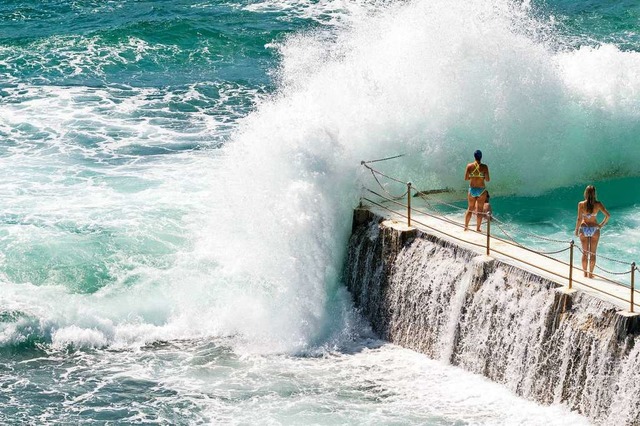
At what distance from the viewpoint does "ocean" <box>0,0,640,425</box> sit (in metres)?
14.3

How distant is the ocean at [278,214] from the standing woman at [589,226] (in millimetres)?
1830

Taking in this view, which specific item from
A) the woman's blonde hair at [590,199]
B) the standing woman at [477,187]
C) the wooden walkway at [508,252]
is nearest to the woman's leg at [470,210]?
the standing woman at [477,187]

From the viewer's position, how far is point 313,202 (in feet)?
55.5

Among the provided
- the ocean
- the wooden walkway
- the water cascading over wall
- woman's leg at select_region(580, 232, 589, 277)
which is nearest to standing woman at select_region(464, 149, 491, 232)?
the wooden walkway

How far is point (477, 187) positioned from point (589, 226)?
7.57 feet

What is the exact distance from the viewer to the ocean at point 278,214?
14.3 m

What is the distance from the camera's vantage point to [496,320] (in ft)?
46.8

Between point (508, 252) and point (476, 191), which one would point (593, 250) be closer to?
point (508, 252)

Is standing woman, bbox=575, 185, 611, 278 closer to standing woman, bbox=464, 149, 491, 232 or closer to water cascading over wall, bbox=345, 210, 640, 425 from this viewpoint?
water cascading over wall, bbox=345, 210, 640, 425

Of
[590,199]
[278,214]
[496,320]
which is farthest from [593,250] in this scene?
[278,214]

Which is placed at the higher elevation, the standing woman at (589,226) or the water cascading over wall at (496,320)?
the standing woman at (589,226)

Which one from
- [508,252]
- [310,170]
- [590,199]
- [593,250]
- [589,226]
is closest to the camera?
[590,199]

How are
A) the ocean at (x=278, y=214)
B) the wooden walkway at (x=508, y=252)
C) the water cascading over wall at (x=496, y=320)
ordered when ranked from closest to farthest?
the water cascading over wall at (x=496, y=320), the wooden walkway at (x=508, y=252), the ocean at (x=278, y=214)

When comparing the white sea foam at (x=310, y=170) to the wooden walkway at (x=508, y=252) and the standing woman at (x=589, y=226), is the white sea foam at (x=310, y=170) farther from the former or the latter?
the standing woman at (x=589, y=226)
